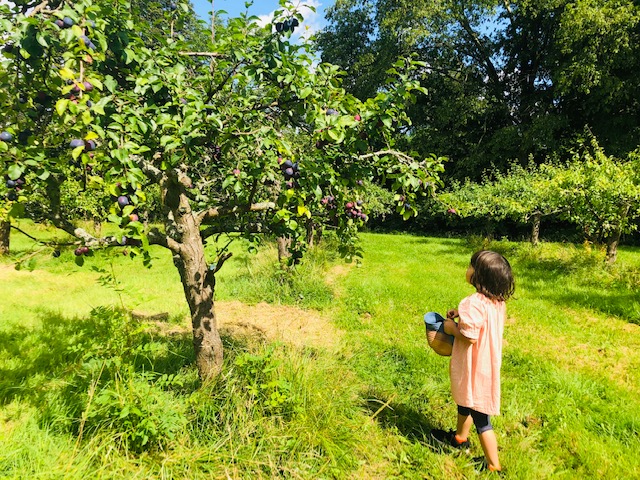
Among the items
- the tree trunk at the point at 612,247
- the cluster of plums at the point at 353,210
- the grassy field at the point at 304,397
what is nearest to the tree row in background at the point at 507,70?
the tree trunk at the point at 612,247

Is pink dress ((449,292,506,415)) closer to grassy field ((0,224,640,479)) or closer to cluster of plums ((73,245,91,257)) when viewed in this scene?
grassy field ((0,224,640,479))

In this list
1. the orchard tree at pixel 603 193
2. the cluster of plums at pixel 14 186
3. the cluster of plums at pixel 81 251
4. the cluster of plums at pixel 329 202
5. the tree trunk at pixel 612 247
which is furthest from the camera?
the tree trunk at pixel 612 247

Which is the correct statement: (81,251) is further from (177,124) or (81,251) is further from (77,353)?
(77,353)

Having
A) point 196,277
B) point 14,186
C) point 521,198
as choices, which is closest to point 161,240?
point 196,277

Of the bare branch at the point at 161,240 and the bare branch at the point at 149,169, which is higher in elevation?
the bare branch at the point at 149,169

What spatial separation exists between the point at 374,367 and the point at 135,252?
2973 mm

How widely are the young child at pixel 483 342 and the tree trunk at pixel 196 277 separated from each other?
1.82 m

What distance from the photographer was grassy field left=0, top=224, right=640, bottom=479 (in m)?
2.44

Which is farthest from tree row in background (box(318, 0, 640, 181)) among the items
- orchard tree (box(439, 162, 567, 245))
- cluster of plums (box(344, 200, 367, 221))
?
cluster of plums (box(344, 200, 367, 221))

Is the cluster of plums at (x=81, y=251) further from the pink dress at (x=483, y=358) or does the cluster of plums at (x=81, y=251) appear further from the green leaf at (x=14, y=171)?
the pink dress at (x=483, y=358)

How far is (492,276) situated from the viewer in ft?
7.83

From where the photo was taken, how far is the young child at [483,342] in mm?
2379

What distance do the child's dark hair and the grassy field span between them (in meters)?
1.20

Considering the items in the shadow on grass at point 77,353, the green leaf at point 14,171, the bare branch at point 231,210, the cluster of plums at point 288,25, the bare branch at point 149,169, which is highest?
the cluster of plums at point 288,25
